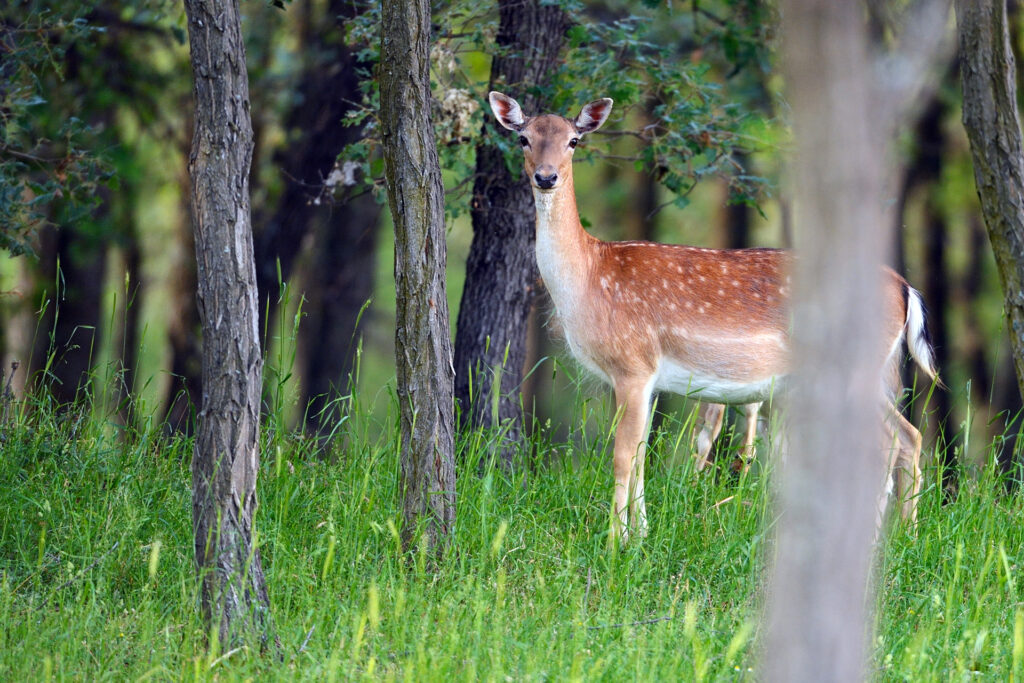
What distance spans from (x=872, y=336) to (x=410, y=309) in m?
2.44

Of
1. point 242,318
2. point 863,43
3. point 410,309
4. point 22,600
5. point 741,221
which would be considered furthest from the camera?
point 741,221

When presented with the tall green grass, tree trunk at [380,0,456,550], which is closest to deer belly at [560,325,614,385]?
the tall green grass

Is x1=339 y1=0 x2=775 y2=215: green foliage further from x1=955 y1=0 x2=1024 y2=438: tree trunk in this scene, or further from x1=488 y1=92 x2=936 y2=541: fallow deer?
x1=955 y1=0 x2=1024 y2=438: tree trunk

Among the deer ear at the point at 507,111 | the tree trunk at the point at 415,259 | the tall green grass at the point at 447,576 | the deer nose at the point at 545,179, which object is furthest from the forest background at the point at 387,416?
the deer nose at the point at 545,179

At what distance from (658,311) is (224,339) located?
3.05 m

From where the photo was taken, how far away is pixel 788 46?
2102 millimetres

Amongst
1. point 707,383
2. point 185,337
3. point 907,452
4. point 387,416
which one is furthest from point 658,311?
point 185,337

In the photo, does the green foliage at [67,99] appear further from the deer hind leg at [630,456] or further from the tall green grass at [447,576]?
the deer hind leg at [630,456]

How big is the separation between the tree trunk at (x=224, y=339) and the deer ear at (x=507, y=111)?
2.44 metres

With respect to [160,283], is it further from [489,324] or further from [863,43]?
[863,43]

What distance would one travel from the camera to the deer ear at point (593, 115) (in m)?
5.97

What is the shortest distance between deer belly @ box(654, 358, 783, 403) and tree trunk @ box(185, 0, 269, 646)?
2970 mm

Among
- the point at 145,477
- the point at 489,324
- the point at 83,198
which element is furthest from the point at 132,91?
the point at 145,477

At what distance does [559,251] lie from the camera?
19.8ft
